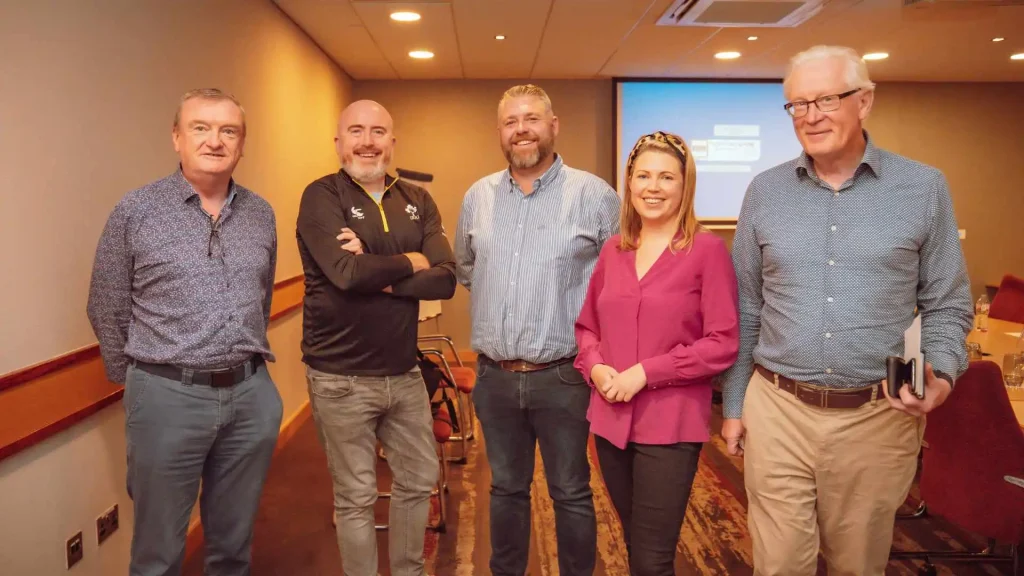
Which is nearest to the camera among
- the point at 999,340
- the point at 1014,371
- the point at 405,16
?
the point at 1014,371

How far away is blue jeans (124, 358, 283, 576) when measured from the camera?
1.85 metres

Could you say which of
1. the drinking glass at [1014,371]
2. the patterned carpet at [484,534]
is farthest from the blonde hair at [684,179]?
the drinking glass at [1014,371]

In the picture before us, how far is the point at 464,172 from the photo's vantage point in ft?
22.0

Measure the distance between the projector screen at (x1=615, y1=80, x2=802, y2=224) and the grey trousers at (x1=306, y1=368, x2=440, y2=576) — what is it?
475 centimetres

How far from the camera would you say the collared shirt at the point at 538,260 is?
2.10 m

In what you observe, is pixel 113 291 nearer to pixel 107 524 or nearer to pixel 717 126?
pixel 107 524

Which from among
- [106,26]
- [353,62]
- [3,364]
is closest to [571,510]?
[3,364]

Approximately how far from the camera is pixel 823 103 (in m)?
1.63

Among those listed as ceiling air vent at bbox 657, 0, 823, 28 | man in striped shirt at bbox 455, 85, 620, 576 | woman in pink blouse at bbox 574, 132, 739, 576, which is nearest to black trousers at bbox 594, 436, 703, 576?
woman in pink blouse at bbox 574, 132, 739, 576

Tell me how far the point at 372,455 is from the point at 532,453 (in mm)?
526

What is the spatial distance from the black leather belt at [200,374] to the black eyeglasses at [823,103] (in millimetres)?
1574

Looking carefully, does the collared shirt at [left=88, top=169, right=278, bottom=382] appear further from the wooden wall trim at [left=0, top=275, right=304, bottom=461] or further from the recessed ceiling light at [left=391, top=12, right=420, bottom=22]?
the recessed ceiling light at [left=391, top=12, right=420, bottom=22]

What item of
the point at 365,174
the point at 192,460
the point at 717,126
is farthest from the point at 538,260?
the point at 717,126

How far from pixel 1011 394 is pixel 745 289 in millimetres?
1328
